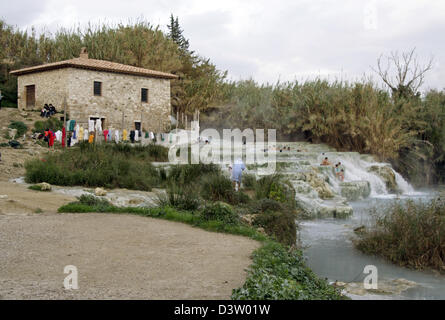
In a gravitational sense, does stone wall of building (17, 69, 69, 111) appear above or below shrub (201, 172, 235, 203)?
above

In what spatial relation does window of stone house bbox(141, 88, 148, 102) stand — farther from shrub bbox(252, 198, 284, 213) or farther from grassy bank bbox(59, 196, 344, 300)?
shrub bbox(252, 198, 284, 213)

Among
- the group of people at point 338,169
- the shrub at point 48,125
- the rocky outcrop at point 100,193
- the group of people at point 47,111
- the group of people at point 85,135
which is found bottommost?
the rocky outcrop at point 100,193

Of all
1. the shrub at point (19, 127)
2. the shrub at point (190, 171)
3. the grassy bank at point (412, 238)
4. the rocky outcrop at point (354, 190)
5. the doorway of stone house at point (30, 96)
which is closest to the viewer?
the grassy bank at point (412, 238)

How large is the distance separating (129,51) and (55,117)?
1083 cm

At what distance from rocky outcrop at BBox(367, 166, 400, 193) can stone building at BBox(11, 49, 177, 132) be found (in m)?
13.7

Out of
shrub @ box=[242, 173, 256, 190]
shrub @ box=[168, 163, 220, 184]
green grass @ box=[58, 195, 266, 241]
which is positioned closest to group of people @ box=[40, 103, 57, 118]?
shrub @ box=[168, 163, 220, 184]

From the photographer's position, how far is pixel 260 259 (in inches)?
239

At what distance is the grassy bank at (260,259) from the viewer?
459 cm

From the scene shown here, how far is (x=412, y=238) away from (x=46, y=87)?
954 inches

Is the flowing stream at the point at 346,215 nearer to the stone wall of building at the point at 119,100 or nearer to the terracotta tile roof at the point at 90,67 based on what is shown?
the stone wall of building at the point at 119,100

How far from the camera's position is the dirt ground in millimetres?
4648

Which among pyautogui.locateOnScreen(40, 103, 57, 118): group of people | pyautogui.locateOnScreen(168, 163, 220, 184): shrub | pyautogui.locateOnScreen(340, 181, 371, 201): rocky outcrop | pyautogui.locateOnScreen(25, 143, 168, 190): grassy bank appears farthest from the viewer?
pyautogui.locateOnScreen(40, 103, 57, 118): group of people

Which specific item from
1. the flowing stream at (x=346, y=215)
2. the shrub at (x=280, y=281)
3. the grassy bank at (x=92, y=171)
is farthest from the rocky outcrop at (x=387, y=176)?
the shrub at (x=280, y=281)
